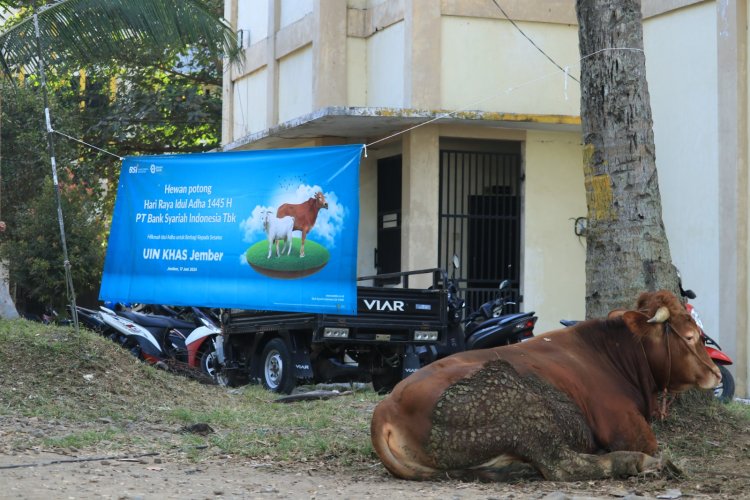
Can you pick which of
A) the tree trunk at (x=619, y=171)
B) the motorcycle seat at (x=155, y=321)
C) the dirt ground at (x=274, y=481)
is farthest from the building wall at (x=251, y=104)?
the dirt ground at (x=274, y=481)

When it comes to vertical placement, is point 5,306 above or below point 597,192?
below

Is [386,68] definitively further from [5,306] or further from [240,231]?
[5,306]

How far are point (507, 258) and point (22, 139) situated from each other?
10364mm

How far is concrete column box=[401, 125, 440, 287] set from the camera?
15.1 meters

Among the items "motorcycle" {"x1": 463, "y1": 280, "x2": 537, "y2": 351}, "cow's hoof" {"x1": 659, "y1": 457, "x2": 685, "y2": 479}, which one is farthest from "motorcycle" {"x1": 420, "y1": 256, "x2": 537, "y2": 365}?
"cow's hoof" {"x1": 659, "y1": 457, "x2": 685, "y2": 479}

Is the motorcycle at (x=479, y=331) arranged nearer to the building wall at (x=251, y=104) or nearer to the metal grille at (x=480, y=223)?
the metal grille at (x=480, y=223)

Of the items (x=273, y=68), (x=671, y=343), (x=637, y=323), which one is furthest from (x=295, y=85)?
(x=671, y=343)

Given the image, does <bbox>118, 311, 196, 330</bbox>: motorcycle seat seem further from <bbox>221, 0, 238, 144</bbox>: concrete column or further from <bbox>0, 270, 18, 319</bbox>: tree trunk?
<bbox>221, 0, 238, 144</bbox>: concrete column

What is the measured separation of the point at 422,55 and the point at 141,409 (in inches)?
284

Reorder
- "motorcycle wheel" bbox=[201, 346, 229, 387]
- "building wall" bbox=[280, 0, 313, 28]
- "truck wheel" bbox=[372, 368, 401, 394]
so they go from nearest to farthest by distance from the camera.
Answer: "truck wheel" bbox=[372, 368, 401, 394] < "motorcycle wheel" bbox=[201, 346, 229, 387] < "building wall" bbox=[280, 0, 313, 28]

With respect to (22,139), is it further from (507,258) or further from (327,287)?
(327,287)

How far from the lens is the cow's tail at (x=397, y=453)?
240 inches

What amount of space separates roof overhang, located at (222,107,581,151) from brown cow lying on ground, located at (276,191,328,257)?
268 centimetres

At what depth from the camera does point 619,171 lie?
7551 mm
